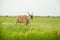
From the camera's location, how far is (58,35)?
7.68ft

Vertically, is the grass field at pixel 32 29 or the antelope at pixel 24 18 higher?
the antelope at pixel 24 18

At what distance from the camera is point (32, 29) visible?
2.31 metres

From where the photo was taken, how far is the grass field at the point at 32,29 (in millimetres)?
2307

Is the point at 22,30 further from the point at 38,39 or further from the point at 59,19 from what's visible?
the point at 59,19

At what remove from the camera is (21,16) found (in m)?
2.35

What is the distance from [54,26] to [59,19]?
128 millimetres

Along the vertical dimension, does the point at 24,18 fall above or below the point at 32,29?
above

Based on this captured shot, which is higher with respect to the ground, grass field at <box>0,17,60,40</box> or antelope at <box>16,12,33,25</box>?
antelope at <box>16,12,33,25</box>

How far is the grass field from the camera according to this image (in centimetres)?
231

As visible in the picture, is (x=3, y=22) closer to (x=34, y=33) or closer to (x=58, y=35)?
(x=34, y=33)
